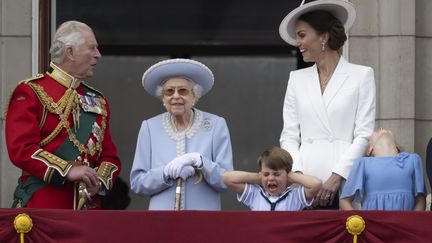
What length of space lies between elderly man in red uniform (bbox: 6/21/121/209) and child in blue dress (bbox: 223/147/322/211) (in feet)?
2.48

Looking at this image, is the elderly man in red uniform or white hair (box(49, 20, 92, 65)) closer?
the elderly man in red uniform

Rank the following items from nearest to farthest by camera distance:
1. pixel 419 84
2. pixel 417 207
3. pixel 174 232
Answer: pixel 174 232 < pixel 417 207 < pixel 419 84

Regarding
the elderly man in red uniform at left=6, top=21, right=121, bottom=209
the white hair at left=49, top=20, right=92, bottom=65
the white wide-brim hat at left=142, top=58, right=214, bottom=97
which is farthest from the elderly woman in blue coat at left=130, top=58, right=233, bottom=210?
the white hair at left=49, top=20, right=92, bottom=65

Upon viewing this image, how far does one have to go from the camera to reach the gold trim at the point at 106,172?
27.2ft

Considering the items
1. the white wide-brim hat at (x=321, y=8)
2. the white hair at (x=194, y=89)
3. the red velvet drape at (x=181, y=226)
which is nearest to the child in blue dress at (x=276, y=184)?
the white hair at (x=194, y=89)

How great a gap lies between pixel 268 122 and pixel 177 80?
2.34 metres

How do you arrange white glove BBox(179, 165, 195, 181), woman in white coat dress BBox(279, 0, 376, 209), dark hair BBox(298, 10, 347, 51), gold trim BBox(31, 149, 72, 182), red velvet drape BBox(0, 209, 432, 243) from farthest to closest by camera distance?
dark hair BBox(298, 10, 347, 51), woman in white coat dress BBox(279, 0, 376, 209), white glove BBox(179, 165, 195, 181), gold trim BBox(31, 149, 72, 182), red velvet drape BBox(0, 209, 432, 243)

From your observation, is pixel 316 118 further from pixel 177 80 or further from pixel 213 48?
pixel 213 48

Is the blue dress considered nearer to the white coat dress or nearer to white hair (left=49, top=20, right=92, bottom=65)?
the white coat dress

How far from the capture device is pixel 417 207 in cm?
824

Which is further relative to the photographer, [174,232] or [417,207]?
[417,207]

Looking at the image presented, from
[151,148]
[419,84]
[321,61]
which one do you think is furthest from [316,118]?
[419,84]

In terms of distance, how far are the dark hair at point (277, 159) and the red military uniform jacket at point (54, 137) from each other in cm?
88

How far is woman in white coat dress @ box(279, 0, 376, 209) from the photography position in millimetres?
8547
